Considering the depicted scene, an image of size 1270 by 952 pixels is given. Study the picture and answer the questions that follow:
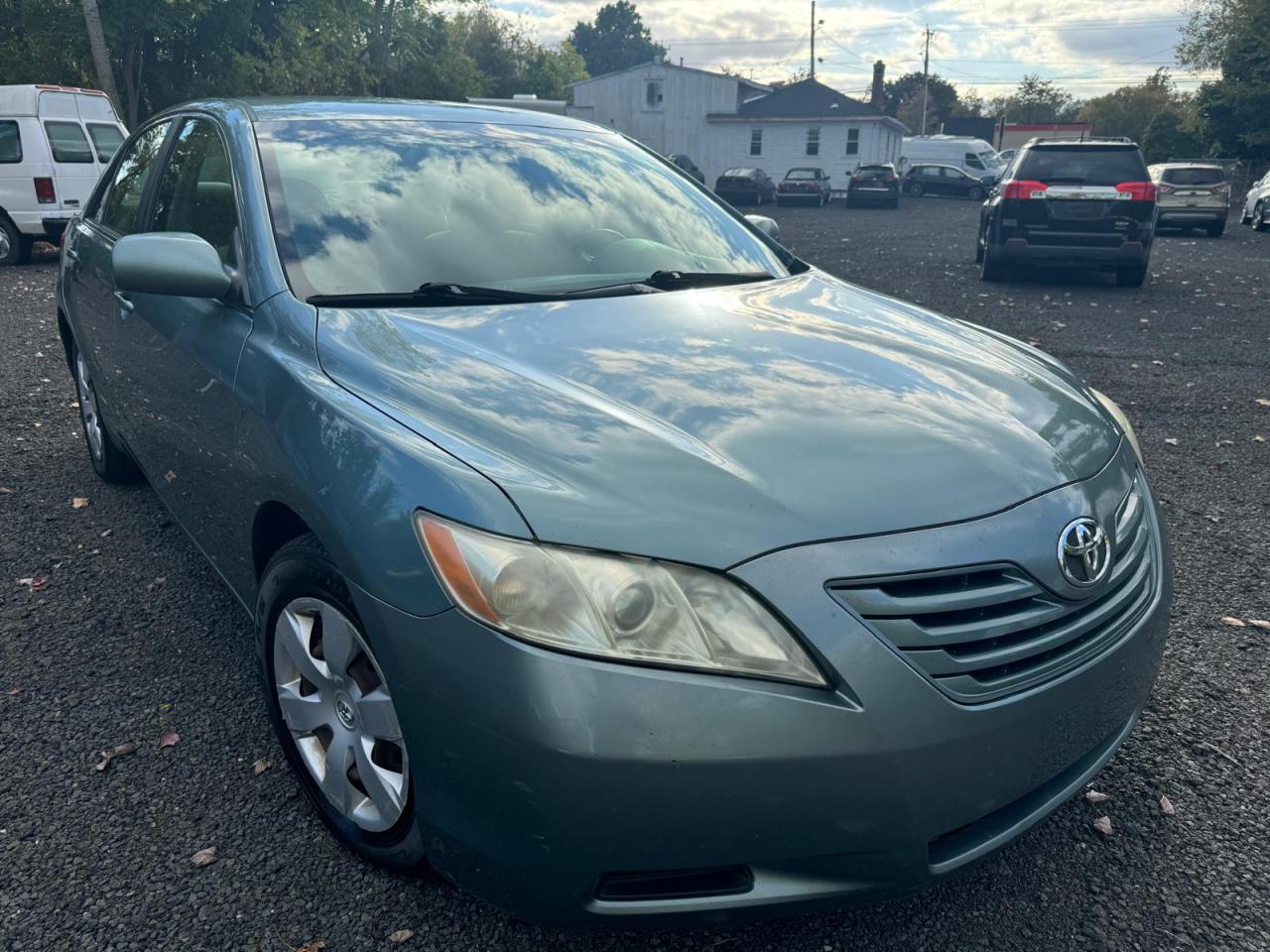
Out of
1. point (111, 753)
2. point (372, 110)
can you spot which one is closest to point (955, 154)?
point (372, 110)

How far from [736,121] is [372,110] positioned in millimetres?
51071

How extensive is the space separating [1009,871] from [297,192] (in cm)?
253

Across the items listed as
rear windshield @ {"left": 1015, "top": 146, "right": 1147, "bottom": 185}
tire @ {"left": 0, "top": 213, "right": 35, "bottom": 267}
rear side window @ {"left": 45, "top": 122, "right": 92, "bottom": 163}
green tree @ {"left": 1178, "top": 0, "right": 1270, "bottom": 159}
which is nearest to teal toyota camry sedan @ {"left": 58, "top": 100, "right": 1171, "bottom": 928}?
rear windshield @ {"left": 1015, "top": 146, "right": 1147, "bottom": 185}

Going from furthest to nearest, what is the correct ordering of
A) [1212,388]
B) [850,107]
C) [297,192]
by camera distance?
[850,107]
[1212,388]
[297,192]

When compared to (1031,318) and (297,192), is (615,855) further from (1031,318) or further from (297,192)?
(1031,318)

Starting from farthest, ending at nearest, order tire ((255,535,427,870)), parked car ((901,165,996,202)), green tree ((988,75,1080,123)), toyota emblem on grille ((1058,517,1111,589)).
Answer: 1. green tree ((988,75,1080,123))
2. parked car ((901,165,996,202))
3. tire ((255,535,427,870))
4. toyota emblem on grille ((1058,517,1111,589))

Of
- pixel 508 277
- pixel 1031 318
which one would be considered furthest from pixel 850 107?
pixel 508 277

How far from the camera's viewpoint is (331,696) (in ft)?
7.10

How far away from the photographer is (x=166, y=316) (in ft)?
9.99

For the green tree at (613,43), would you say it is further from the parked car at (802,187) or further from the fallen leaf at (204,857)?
the fallen leaf at (204,857)

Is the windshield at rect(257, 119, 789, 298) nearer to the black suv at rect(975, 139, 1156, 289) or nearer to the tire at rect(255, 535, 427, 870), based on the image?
the tire at rect(255, 535, 427, 870)

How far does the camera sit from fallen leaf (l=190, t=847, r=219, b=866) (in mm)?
→ 2277

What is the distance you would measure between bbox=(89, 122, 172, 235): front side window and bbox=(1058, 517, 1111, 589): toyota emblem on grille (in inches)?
139

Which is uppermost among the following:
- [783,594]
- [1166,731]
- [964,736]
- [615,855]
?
[783,594]
